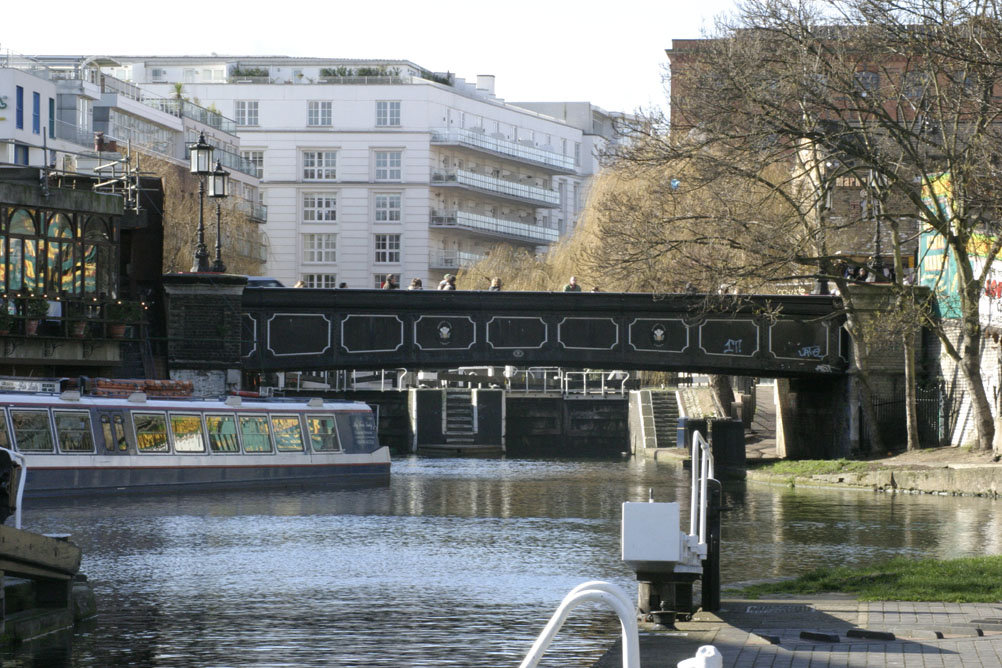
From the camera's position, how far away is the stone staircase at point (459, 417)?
212ft

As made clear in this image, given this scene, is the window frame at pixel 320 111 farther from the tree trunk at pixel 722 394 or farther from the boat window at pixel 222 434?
the boat window at pixel 222 434

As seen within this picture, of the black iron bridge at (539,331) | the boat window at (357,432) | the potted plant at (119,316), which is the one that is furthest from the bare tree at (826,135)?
the potted plant at (119,316)

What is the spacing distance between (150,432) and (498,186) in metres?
69.9

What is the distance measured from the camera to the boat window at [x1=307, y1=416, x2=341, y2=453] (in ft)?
132

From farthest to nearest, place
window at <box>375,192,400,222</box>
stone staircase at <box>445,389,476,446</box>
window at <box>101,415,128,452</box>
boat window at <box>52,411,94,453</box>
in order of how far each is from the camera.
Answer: window at <box>375,192,400,222</box>, stone staircase at <box>445,389,476,446</box>, window at <box>101,415,128,452</box>, boat window at <box>52,411,94,453</box>

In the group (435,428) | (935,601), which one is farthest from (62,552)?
(435,428)

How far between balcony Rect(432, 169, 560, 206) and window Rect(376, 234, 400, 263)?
4.22 m

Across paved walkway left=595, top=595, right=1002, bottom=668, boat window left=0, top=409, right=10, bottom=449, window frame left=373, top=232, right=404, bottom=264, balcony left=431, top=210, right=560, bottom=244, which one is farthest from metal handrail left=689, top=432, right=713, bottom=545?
window frame left=373, top=232, right=404, bottom=264

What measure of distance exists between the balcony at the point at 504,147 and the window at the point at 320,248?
8.59 m

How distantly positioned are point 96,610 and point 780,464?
25669 mm

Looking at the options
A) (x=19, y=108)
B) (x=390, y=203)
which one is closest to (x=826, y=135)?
(x=19, y=108)

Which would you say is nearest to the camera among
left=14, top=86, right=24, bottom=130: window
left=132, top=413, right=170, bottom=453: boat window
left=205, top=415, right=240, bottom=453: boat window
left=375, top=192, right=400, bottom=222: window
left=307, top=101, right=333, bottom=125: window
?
left=132, top=413, right=170, bottom=453: boat window

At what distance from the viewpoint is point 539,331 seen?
40.6 meters

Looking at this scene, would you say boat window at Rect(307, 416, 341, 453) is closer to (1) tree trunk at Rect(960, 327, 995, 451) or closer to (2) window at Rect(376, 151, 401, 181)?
(1) tree trunk at Rect(960, 327, 995, 451)
